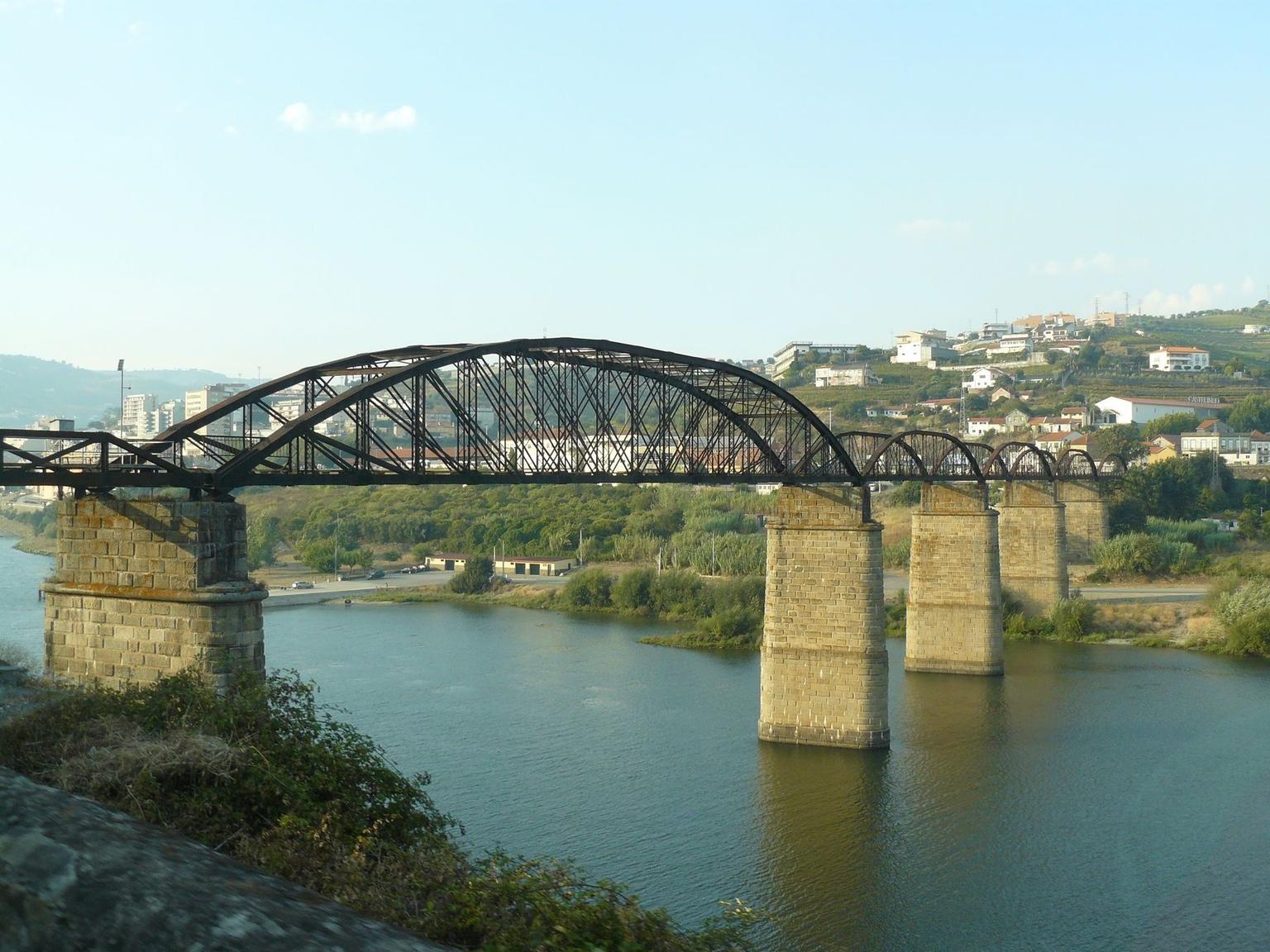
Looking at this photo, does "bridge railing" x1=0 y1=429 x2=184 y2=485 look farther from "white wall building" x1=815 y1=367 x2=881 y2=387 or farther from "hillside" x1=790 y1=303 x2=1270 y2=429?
"white wall building" x1=815 y1=367 x2=881 y2=387

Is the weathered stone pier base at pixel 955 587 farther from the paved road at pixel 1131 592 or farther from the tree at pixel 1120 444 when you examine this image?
the tree at pixel 1120 444

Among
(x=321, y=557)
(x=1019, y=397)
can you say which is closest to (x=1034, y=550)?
(x=321, y=557)

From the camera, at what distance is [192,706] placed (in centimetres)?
1388

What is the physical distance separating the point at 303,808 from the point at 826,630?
21.9 meters

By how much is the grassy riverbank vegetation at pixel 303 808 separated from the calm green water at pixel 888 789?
28.1 feet

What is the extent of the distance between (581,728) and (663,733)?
7.10 feet

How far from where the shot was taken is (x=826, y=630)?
31.8 m

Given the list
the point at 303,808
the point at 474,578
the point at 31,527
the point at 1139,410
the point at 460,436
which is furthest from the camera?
the point at 1139,410

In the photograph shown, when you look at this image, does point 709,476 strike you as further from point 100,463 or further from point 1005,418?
point 1005,418

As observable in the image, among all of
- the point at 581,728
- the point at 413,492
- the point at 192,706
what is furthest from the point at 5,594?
the point at 192,706

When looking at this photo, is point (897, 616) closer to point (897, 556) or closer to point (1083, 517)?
point (897, 556)

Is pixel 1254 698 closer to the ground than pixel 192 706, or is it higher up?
closer to the ground

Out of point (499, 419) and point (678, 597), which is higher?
point (499, 419)

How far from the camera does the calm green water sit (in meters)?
21.0
